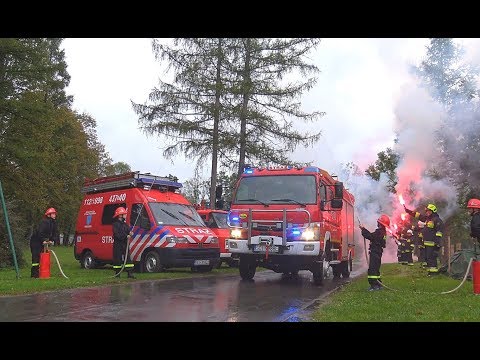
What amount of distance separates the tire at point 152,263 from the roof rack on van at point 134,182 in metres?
2.28

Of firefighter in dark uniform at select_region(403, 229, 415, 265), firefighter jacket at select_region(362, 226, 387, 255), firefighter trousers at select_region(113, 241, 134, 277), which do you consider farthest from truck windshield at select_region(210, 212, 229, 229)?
firefighter in dark uniform at select_region(403, 229, 415, 265)

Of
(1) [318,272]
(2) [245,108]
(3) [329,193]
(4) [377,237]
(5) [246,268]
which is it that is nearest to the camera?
(4) [377,237]

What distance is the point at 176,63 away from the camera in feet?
84.6

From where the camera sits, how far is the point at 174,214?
16.8m

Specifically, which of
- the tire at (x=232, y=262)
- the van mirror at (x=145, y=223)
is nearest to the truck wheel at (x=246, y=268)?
the van mirror at (x=145, y=223)

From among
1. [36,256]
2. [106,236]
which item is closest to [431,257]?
[106,236]

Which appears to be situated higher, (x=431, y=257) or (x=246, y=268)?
(x=431, y=257)

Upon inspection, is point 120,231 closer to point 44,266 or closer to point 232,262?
point 44,266

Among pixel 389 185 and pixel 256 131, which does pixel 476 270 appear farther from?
pixel 389 185

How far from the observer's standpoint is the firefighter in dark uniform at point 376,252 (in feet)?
39.9

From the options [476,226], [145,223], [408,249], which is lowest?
[408,249]

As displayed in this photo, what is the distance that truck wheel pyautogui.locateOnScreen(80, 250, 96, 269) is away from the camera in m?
18.0

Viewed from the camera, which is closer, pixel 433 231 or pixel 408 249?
pixel 433 231

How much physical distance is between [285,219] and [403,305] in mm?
4511
